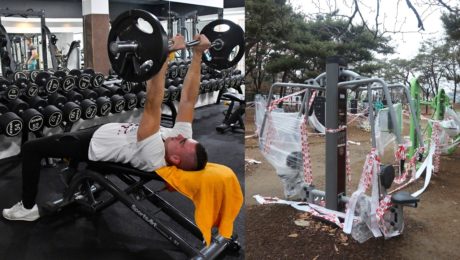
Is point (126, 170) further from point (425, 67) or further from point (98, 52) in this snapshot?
point (425, 67)

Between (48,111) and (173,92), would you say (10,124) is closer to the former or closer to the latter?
(48,111)

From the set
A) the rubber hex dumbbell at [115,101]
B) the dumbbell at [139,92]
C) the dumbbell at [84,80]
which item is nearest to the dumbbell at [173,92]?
the dumbbell at [139,92]

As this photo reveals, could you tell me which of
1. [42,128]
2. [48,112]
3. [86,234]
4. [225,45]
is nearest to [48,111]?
[48,112]

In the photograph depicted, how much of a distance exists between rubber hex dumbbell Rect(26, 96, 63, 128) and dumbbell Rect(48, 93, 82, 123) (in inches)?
1.4

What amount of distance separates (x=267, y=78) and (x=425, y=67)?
0.67m

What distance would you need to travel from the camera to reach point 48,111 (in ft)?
6.68

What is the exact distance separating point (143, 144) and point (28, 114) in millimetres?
1082

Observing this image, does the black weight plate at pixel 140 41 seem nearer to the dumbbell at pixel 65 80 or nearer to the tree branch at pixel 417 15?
the tree branch at pixel 417 15

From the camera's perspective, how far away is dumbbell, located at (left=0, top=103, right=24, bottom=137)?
75.4 inches

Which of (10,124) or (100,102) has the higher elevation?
(100,102)

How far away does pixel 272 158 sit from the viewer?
5.71 ft

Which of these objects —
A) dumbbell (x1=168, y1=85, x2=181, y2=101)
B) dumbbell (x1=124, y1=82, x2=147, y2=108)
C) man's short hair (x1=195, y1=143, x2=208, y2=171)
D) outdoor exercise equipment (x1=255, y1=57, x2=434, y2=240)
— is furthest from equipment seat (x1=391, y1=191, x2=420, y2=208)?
dumbbell (x1=124, y1=82, x2=147, y2=108)

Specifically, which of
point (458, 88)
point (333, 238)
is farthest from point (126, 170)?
point (458, 88)

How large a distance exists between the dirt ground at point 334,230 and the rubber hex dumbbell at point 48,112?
1.14 meters
